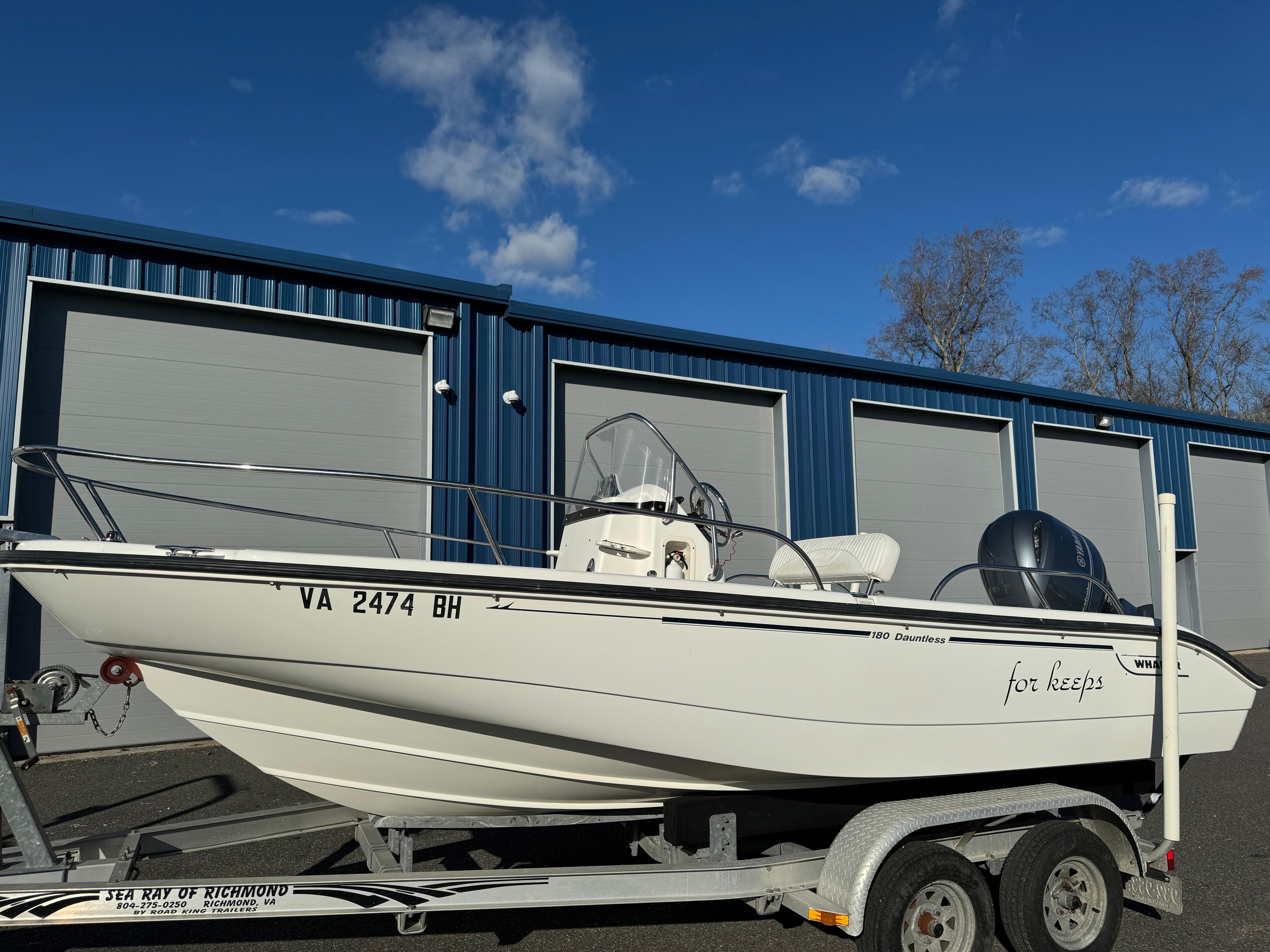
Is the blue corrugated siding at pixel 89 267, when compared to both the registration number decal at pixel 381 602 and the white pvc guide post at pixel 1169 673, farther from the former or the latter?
the white pvc guide post at pixel 1169 673

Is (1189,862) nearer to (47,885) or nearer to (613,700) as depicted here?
(613,700)

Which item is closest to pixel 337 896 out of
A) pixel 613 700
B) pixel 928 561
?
pixel 613 700

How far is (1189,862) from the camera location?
4.13 meters

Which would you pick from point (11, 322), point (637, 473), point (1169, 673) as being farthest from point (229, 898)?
point (11, 322)

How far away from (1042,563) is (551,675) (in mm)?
2760

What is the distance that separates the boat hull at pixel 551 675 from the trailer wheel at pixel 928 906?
0.32 m

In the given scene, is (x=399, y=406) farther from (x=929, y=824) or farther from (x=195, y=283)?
(x=929, y=824)

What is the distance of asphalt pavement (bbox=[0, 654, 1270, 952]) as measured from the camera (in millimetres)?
3230

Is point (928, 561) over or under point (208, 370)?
under

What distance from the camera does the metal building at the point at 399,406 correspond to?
21.5 ft

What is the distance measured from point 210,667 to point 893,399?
31.0 ft

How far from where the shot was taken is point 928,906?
9.45 ft

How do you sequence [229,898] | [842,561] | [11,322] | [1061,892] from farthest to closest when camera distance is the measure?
[11,322]
[842,561]
[1061,892]
[229,898]

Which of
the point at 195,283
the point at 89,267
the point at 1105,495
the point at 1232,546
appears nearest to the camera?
the point at 89,267
